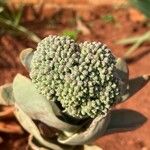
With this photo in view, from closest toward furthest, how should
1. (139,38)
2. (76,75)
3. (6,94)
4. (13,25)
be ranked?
(76,75)
(6,94)
(13,25)
(139,38)

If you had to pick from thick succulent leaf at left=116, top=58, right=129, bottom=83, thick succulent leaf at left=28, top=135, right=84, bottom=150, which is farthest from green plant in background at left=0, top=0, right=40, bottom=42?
thick succulent leaf at left=116, top=58, right=129, bottom=83

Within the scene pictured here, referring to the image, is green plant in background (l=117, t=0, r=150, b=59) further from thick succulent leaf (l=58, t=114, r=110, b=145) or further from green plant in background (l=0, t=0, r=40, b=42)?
thick succulent leaf (l=58, t=114, r=110, b=145)

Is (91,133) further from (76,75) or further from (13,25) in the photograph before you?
(13,25)

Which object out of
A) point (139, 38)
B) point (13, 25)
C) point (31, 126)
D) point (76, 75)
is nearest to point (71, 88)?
point (76, 75)

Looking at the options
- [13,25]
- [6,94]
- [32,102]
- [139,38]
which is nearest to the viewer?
[32,102]

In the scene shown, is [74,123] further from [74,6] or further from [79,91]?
[74,6]

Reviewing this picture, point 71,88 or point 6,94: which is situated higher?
point 71,88

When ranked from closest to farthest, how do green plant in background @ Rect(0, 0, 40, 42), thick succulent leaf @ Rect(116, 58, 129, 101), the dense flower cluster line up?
the dense flower cluster < thick succulent leaf @ Rect(116, 58, 129, 101) < green plant in background @ Rect(0, 0, 40, 42)
